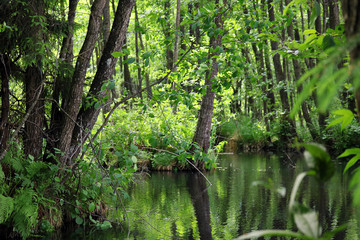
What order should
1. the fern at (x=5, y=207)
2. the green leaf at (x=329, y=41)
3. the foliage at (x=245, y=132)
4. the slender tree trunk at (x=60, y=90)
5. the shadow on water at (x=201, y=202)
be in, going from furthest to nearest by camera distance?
the foliage at (x=245, y=132) → the slender tree trunk at (x=60, y=90) → the shadow on water at (x=201, y=202) → the fern at (x=5, y=207) → the green leaf at (x=329, y=41)

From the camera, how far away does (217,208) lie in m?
7.05

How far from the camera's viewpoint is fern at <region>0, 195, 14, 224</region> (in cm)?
475

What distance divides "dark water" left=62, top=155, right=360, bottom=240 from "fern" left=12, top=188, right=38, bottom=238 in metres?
0.96

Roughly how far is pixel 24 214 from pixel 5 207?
0.26 m

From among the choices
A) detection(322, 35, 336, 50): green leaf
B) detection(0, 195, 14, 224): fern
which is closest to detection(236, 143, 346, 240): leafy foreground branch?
detection(322, 35, 336, 50): green leaf

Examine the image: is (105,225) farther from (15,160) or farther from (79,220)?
(15,160)

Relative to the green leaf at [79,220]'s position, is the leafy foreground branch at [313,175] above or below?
above

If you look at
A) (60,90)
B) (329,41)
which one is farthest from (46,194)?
(329,41)

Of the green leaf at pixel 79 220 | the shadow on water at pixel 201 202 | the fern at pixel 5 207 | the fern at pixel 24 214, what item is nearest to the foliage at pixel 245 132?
the shadow on water at pixel 201 202

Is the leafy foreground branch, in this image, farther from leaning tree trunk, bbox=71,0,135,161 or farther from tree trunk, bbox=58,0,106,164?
tree trunk, bbox=58,0,106,164

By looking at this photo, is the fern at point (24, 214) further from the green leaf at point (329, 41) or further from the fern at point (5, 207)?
the green leaf at point (329, 41)

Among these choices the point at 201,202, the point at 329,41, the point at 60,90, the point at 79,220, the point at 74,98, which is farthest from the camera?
the point at 201,202

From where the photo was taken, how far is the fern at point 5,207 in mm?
4745

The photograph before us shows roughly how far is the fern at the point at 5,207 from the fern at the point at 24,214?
0.49 ft
